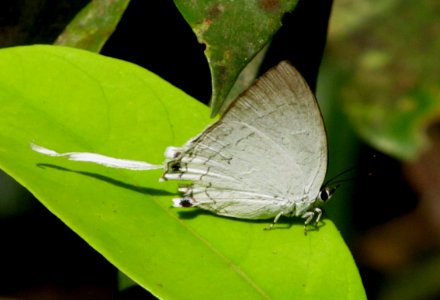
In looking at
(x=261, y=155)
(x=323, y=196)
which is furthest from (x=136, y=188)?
(x=323, y=196)

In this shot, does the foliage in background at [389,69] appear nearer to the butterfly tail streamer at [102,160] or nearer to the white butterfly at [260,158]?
the white butterfly at [260,158]

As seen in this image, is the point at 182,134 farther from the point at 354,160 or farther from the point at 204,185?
the point at 354,160

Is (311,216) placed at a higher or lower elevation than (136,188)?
lower

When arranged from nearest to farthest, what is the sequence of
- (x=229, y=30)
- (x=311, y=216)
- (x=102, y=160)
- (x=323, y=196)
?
(x=229, y=30), (x=102, y=160), (x=311, y=216), (x=323, y=196)

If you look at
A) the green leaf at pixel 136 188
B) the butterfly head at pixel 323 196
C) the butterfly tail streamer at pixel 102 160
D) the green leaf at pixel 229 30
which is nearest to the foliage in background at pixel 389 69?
the butterfly head at pixel 323 196

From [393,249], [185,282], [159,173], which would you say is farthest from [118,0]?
[393,249]

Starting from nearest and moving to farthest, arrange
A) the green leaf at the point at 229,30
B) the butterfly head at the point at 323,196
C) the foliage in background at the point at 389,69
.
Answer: the green leaf at the point at 229,30
the butterfly head at the point at 323,196
the foliage in background at the point at 389,69

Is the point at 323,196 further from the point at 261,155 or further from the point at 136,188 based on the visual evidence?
the point at 136,188

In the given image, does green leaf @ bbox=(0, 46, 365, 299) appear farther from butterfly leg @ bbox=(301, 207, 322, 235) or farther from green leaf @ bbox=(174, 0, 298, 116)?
green leaf @ bbox=(174, 0, 298, 116)
